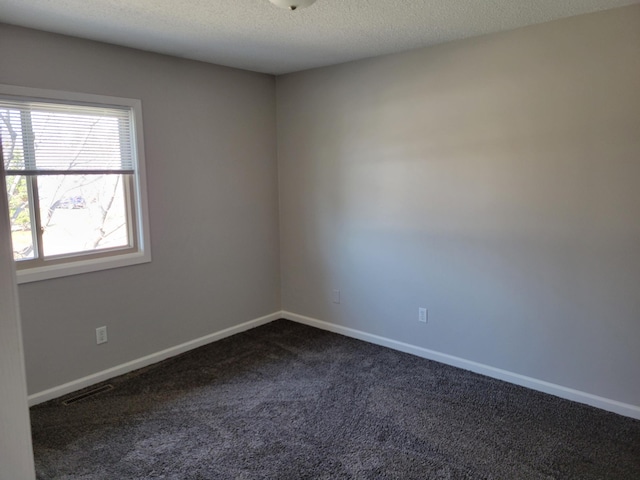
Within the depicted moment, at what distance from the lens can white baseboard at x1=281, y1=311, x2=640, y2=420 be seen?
2748 millimetres

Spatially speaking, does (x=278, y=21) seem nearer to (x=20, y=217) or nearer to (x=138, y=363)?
(x=20, y=217)

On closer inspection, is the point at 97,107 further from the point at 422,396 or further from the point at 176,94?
the point at 422,396

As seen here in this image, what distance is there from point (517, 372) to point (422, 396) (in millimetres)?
726

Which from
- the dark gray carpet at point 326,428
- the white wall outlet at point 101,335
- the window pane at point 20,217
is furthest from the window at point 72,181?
the dark gray carpet at point 326,428

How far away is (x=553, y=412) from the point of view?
9.04 ft

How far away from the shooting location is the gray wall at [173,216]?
2.90 meters

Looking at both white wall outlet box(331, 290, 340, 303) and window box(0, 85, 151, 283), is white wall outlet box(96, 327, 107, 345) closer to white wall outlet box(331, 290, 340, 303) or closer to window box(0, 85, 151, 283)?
window box(0, 85, 151, 283)

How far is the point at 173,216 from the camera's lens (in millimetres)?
3580

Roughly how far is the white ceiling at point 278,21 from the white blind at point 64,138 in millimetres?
482

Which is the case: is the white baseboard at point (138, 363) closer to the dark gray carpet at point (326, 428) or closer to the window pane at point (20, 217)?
the dark gray carpet at point (326, 428)

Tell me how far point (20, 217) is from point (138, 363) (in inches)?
53.8

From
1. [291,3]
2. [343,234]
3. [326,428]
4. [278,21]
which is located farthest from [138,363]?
[291,3]

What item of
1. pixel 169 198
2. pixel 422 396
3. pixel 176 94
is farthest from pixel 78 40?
pixel 422 396

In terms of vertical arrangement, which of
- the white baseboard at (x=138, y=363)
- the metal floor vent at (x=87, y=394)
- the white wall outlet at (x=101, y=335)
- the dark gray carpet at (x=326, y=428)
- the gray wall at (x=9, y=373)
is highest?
the gray wall at (x=9, y=373)
